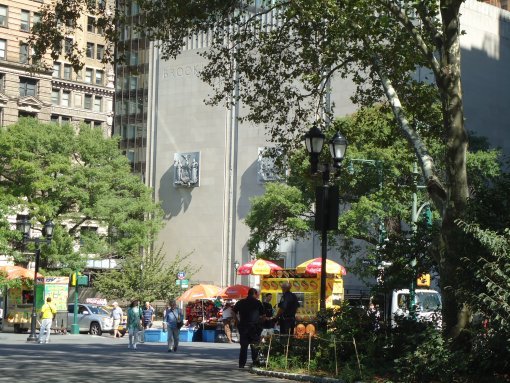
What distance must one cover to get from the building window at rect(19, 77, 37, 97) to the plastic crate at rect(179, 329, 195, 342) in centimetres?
4953

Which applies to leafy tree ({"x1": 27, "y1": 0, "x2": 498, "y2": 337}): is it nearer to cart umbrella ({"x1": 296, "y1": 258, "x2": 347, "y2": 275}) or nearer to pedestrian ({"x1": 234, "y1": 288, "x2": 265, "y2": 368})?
pedestrian ({"x1": 234, "y1": 288, "x2": 265, "y2": 368})

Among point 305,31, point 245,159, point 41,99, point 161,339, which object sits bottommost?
point 161,339

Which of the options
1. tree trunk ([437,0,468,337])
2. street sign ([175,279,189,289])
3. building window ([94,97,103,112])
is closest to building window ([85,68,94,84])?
building window ([94,97,103,112])

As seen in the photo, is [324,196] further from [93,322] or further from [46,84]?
[46,84]

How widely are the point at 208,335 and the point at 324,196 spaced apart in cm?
2018

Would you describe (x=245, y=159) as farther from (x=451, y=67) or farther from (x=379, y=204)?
(x=451, y=67)

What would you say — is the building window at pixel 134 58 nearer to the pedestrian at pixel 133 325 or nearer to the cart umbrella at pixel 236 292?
the cart umbrella at pixel 236 292

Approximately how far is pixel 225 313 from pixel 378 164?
A: 17603 mm

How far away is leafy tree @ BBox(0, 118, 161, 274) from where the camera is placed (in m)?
64.7

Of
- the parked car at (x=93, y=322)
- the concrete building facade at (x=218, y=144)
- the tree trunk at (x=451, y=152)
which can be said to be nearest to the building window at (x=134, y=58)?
the concrete building facade at (x=218, y=144)

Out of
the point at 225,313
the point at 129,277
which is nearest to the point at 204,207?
the point at 129,277

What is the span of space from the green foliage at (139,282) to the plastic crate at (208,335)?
27954mm

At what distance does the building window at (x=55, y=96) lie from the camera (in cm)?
9175

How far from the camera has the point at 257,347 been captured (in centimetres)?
2242
